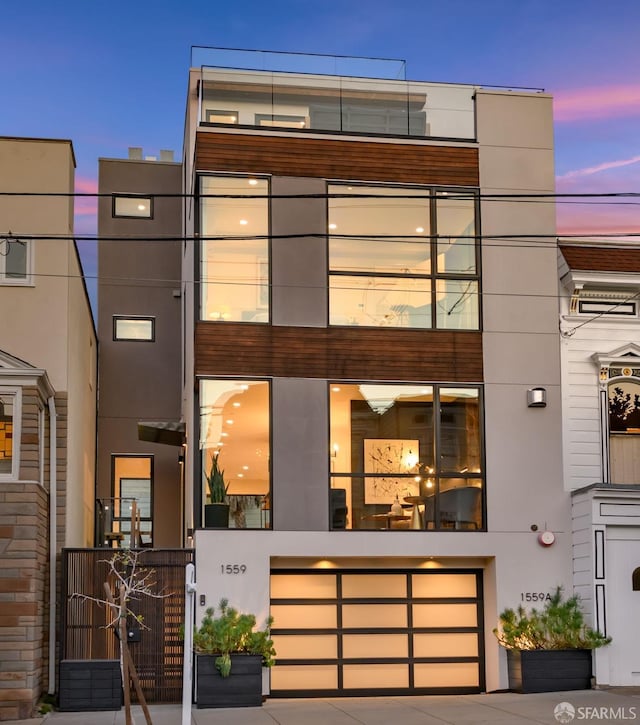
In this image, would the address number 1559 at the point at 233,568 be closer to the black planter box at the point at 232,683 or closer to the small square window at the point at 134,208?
the black planter box at the point at 232,683

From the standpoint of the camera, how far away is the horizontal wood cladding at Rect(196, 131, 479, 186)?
1881 cm

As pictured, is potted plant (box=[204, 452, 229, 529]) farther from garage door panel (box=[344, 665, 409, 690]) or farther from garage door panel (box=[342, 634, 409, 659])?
garage door panel (box=[344, 665, 409, 690])

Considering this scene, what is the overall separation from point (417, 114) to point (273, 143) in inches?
102

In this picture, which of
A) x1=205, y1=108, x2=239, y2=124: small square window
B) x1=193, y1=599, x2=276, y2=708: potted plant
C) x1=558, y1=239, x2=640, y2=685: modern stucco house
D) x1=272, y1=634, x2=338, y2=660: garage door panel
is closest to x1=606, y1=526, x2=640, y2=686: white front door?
Result: x1=558, y1=239, x2=640, y2=685: modern stucco house

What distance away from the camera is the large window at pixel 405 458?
725 inches

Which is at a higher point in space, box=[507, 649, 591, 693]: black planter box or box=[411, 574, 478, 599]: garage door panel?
box=[411, 574, 478, 599]: garage door panel

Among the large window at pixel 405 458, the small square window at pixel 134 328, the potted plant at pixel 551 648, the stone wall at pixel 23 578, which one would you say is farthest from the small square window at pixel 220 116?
the potted plant at pixel 551 648

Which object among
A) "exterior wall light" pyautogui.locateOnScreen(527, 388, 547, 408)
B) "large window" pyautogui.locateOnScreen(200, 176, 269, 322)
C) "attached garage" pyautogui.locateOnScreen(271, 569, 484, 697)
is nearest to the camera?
"attached garage" pyautogui.locateOnScreen(271, 569, 484, 697)

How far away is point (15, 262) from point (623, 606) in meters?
11.3

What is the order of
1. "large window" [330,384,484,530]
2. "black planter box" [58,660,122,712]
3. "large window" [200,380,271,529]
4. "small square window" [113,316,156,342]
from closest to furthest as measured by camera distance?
"black planter box" [58,660,122,712] < "large window" [200,380,271,529] < "large window" [330,384,484,530] < "small square window" [113,316,156,342]

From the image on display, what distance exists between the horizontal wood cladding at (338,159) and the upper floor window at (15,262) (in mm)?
3222

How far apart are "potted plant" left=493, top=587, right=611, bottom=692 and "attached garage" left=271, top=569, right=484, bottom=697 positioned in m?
0.98

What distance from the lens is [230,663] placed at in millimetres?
16875

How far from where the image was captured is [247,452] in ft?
59.7
